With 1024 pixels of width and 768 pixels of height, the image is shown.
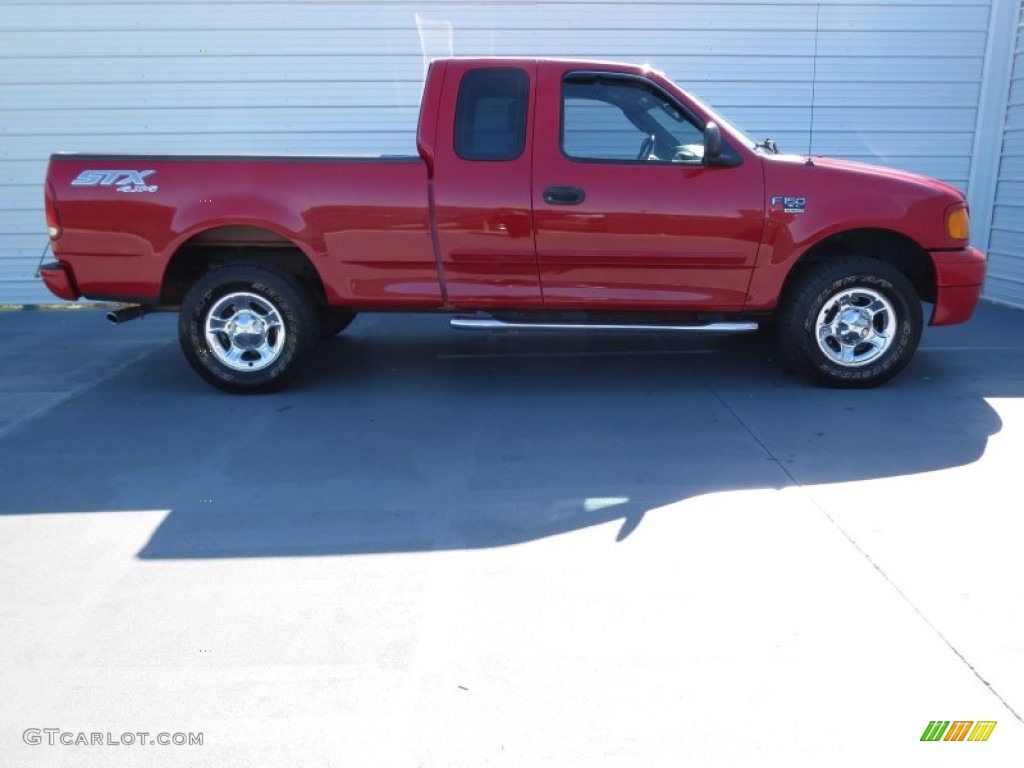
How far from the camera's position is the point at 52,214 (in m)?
5.34

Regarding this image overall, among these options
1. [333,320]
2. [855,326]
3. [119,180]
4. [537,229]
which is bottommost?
[333,320]

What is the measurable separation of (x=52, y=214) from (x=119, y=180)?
493mm

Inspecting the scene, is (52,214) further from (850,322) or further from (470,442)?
(850,322)

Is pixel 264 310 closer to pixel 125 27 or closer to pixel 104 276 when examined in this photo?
pixel 104 276

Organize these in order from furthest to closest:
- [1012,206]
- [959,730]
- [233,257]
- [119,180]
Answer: [1012,206] → [233,257] → [119,180] → [959,730]

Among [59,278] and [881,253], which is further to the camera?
[881,253]

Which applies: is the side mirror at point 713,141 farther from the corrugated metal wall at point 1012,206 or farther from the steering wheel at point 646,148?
the corrugated metal wall at point 1012,206

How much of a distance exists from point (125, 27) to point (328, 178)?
5.04 metres

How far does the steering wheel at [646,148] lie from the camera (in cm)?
544

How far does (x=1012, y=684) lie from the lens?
2631 mm

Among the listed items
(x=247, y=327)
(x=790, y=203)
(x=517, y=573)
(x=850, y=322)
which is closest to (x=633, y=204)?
(x=790, y=203)

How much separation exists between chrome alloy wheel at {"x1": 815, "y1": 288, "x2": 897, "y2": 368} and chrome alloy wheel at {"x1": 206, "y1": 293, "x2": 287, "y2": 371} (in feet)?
11.6

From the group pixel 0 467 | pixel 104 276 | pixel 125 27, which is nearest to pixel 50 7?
pixel 125 27

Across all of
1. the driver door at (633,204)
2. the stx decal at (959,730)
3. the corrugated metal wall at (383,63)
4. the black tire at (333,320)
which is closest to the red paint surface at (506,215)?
the driver door at (633,204)
